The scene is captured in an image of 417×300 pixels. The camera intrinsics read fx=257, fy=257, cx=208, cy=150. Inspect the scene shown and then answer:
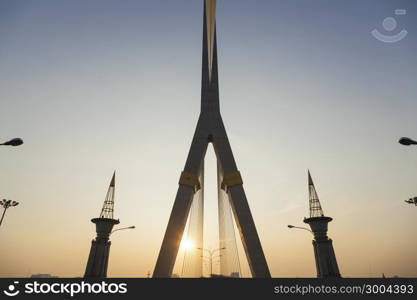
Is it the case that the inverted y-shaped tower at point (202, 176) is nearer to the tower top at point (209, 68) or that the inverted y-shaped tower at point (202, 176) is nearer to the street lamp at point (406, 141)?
the tower top at point (209, 68)

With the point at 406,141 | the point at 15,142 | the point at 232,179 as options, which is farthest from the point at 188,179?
the point at 406,141

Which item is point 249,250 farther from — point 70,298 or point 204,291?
point 70,298

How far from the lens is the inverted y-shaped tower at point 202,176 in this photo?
22641 mm

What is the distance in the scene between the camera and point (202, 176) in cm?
3089

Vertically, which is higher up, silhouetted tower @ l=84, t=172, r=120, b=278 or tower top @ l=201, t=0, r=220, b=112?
tower top @ l=201, t=0, r=220, b=112

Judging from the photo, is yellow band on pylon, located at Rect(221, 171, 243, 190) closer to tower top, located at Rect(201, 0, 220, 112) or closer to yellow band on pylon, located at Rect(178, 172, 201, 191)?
yellow band on pylon, located at Rect(178, 172, 201, 191)

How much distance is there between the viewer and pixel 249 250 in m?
22.6

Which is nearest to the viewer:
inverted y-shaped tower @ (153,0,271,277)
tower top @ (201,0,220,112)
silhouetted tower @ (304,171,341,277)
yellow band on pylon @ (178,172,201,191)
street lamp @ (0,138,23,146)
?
street lamp @ (0,138,23,146)

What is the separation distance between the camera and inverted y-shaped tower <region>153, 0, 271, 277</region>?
74.3 feet

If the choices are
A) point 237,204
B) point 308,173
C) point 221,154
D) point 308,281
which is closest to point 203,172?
point 221,154

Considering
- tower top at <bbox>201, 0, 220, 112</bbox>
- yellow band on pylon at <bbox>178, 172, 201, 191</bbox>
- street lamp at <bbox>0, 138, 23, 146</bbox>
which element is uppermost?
tower top at <bbox>201, 0, 220, 112</bbox>

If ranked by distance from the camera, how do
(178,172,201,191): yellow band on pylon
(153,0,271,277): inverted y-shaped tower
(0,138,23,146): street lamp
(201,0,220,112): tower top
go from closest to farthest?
(0,138,23,146): street lamp
(153,0,271,277): inverted y-shaped tower
(178,172,201,191): yellow band on pylon
(201,0,220,112): tower top

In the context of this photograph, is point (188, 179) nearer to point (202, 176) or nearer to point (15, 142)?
point (202, 176)

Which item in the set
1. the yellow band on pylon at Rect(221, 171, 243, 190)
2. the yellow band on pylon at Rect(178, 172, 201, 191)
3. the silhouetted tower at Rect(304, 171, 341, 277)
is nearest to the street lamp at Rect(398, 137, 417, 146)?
the yellow band on pylon at Rect(221, 171, 243, 190)
